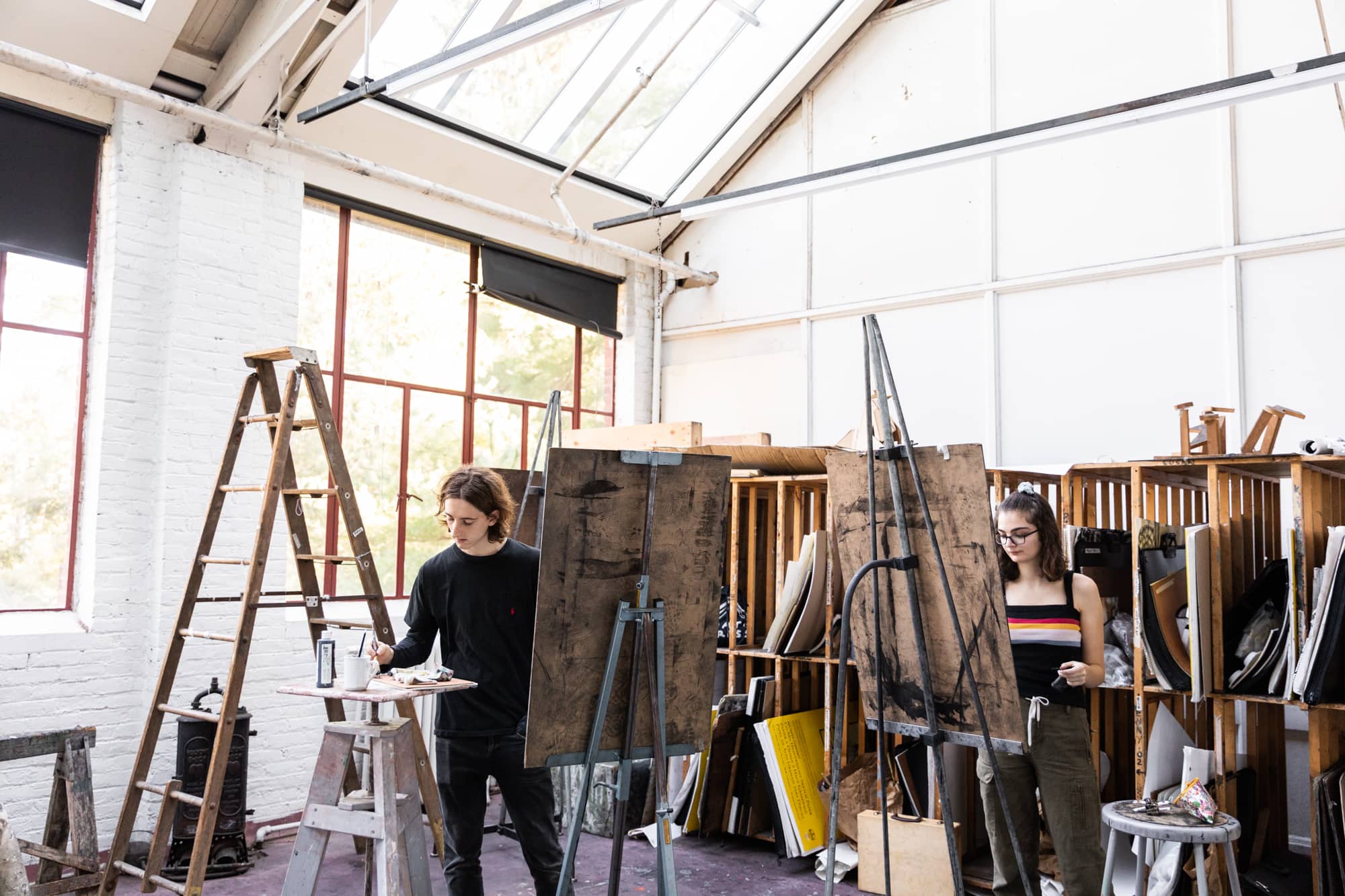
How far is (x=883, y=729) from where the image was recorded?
2.93m

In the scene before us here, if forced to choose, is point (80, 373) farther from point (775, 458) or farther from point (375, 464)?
point (775, 458)

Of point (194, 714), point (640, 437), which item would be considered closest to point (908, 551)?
point (194, 714)

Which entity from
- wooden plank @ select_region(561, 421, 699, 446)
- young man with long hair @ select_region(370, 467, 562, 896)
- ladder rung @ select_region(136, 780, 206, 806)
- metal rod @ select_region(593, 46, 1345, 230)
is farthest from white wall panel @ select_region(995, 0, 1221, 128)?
ladder rung @ select_region(136, 780, 206, 806)

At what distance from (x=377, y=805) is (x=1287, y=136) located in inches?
214

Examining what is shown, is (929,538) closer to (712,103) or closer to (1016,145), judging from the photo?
(1016,145)

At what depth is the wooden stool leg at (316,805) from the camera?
3.00 meters

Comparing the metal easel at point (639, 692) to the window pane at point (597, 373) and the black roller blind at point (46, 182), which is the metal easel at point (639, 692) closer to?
the black roller blind at point (46, 182)

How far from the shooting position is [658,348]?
7.77 m

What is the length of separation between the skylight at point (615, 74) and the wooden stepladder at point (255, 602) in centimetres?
234

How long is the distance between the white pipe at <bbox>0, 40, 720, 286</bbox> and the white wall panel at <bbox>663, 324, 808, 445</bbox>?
0.53m

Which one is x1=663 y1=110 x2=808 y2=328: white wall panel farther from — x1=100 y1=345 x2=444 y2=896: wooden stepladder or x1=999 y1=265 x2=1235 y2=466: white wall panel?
x1=100 y1=345 x2=444 y2=896: wooden stepladder

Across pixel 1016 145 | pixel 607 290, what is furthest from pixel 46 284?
pixel 1016 145

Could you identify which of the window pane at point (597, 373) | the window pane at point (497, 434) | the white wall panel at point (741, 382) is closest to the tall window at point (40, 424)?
the window pane at point (497, 434)

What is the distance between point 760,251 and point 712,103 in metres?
1.08
